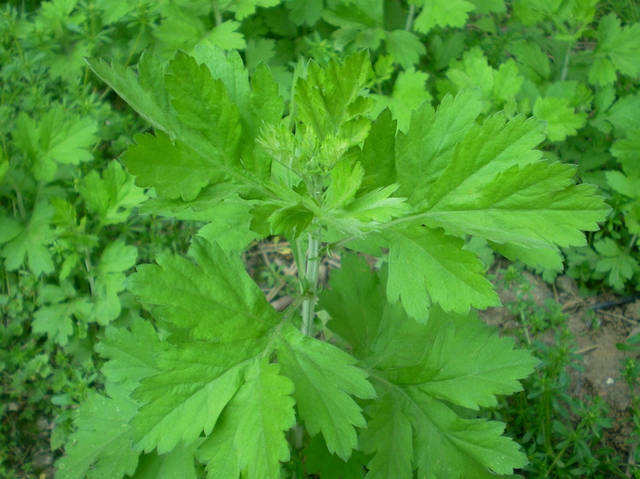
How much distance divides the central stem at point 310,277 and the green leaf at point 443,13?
1757 mm

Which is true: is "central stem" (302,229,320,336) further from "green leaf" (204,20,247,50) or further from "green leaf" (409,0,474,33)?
"green leaf" (409,0,474,33)

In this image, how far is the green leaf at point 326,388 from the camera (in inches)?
52.1

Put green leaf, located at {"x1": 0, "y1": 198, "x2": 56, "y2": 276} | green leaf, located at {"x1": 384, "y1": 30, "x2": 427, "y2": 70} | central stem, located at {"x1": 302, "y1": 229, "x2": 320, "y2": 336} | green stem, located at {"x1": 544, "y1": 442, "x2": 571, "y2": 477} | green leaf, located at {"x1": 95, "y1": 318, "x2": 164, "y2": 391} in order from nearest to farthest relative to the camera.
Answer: central stem, located at {"x1": 302, "y1": 229, "x2": 320, "y2": 336}, green leaf, located at {"x1": 95, "y1": 318, "x2": 164, "y2": 391}, green stem, located at {"x1": 544, "y1": 442, "x2": 571, "y2": 477}, green leaf, located at {"x1": 0, "y1": 198, "x2": 56, "y2": 276}, green leaf, located at {"x1": 384, "y1": 30, "x2": 427, "y2": 70}

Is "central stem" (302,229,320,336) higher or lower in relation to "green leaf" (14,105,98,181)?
higher

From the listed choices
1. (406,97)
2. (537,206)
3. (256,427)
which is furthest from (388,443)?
(406,97)

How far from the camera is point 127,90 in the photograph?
125cm

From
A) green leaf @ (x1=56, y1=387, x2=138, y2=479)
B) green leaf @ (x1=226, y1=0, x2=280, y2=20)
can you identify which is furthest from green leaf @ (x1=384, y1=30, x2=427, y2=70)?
green leaf @ (x1=56, y1=387, x2=138, y2=479)

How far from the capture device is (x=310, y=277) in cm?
158

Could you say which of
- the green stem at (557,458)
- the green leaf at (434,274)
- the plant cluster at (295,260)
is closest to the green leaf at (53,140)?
the plant cluster at (295,260)

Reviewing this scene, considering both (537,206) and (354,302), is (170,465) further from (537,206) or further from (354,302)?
(537,206)

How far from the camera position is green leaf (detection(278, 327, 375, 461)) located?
132 cm

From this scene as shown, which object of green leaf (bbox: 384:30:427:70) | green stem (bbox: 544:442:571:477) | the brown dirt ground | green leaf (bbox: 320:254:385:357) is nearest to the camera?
green leaf (bbox: 320:254:385:357)

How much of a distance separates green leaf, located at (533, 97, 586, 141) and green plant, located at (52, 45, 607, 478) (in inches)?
56.4

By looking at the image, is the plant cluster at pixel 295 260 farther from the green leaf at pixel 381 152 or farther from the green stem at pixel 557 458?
the green stem at pixel 557 458
